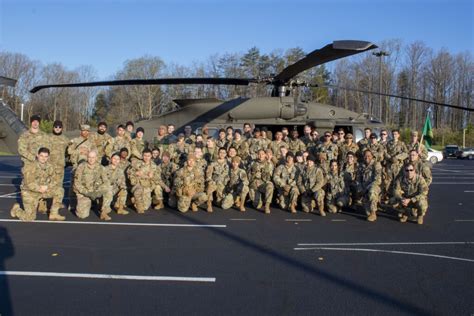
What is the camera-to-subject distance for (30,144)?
821 cm

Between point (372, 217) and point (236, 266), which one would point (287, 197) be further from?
point (236, 266)

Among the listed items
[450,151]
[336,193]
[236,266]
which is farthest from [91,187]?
[450,151]

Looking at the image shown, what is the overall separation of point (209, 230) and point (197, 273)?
2276 millimetres

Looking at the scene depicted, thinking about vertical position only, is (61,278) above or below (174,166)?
below

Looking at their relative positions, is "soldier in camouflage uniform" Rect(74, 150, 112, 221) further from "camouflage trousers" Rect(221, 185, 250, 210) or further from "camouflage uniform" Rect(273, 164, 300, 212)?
"camouflage uniform" Rect(273, 164, 300, 212)

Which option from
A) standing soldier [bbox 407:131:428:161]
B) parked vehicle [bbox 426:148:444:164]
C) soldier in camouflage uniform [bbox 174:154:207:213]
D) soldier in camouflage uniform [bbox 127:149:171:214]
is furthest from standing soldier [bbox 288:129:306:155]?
parked vehicle [bbox 426:148:444:164]

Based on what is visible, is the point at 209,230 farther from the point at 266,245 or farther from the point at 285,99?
the point at 285,99

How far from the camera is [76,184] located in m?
8.10

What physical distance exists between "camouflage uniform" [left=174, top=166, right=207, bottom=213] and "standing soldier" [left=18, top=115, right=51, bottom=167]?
2722 millimetres

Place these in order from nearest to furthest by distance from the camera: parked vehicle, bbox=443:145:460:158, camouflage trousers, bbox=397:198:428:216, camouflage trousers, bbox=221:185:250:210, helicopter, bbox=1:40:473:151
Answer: camouflage trousers, bbox=397:198:428:216
camouflage trousers, bbox=221:185:250:210
helicopter, bbox=1:40:473:151
parked vehicle, bbox=443:145:460:158

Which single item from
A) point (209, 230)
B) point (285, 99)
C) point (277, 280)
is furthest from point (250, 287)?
point (285, 99)

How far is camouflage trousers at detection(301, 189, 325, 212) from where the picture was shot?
8.73 metres

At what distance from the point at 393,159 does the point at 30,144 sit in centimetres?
768

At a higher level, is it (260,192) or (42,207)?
(260,192)
